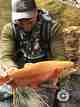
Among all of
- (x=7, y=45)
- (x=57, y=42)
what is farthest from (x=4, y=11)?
(x=57, y=42)

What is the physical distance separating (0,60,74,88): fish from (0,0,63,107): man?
0.08 metres

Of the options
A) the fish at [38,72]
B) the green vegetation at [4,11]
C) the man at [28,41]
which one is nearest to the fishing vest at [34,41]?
the man at [28,41]

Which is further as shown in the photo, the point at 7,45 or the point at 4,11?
the point at 4,11

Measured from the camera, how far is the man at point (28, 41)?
316cm

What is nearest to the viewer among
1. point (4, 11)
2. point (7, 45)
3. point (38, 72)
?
point (38, 72)

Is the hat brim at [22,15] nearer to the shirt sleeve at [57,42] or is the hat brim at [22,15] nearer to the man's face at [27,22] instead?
the man's face at [27,22]

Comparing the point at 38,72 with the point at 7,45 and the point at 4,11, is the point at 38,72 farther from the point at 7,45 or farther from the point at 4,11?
the point at 4,11

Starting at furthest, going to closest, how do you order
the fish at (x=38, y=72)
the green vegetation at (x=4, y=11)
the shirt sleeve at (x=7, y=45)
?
the green vegetation at (x=4, y=11), the shirt sleeve at (x=7, y=45), the fish at (x=38, y=72)

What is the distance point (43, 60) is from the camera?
323 cm

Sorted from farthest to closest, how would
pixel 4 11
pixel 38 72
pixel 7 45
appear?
1. pixel 4 11
2. pixel 7 45
3. pixel 38 72

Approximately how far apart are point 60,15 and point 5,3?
69 centimetres

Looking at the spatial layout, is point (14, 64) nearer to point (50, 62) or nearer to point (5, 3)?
point (50, 62)

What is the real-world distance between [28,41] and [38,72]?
0.77 feet

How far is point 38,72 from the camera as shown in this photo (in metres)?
3.12
